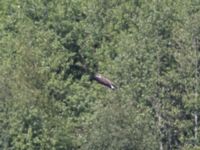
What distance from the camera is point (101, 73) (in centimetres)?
7631

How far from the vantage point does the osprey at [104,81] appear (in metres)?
72.4

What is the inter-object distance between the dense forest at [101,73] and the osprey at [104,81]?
252 millimetres

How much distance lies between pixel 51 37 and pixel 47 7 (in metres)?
3.40

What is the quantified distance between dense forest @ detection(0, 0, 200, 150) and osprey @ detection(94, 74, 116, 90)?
25cm

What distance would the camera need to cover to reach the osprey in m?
72.4

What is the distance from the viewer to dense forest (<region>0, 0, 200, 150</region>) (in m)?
67.5

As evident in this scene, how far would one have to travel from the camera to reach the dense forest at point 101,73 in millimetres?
67500

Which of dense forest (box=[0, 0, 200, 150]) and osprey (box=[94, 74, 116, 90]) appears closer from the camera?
dense forest (box=[0, 0, 200, 150])

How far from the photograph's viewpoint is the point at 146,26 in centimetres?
7325

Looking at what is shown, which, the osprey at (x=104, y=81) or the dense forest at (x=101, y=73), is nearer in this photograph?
the dense forest at (x=101, y=73)

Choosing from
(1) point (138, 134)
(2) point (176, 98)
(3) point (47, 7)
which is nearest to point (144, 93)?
(2) point (176, 98)

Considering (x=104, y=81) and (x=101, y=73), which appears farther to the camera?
(x=101, y=73)

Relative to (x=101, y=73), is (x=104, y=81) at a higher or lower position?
lower

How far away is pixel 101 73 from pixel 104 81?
1739 millimetres
